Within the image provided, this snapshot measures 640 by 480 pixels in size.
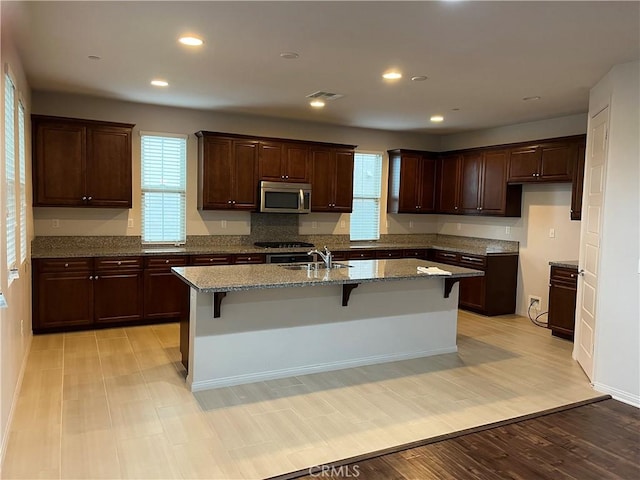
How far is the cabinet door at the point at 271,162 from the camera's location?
248 inches

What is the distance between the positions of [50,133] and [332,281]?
11.6 feet

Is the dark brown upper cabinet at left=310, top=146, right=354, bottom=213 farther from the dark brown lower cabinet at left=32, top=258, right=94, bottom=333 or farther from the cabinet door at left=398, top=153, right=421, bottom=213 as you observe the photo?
the dark brown lower cabinet at left=32, top=258, right=94, bottom=333

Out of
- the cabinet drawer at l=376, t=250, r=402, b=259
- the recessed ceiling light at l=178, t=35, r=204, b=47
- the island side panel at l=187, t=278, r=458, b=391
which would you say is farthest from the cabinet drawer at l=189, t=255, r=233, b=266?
the recessed ceiling light at l=178, t=35, r=204, b=47

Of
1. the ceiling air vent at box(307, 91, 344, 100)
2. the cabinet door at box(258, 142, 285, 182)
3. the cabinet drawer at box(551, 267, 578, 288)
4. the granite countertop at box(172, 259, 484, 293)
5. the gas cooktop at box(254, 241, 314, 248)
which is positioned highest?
the ceiling air vent at box(307, 91, 344, 100)

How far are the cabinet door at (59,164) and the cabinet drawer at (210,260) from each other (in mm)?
1351

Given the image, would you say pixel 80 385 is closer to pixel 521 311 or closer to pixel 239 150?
pixel 239 150

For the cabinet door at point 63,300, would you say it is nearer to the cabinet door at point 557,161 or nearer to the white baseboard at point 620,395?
the white baseboard at point 620,395

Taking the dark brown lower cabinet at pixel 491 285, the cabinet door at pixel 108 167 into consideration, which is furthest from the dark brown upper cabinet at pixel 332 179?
the cabinet door at pixel 108 167

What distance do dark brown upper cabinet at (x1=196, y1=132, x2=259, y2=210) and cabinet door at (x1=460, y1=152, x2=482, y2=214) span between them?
3.05 metres

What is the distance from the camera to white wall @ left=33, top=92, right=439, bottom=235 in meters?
5.49

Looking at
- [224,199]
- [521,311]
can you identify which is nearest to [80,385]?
[224,199]

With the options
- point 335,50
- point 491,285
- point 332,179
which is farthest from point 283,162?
point 491,285

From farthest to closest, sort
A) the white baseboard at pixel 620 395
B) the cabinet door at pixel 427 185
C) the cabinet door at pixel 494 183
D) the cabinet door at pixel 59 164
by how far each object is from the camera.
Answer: the cabinet door at pixel 427 185 → the cabinet door at pixel 494 183 → the cabinet door at pixel 59 164 → the white baseboard at pixel 620 395
